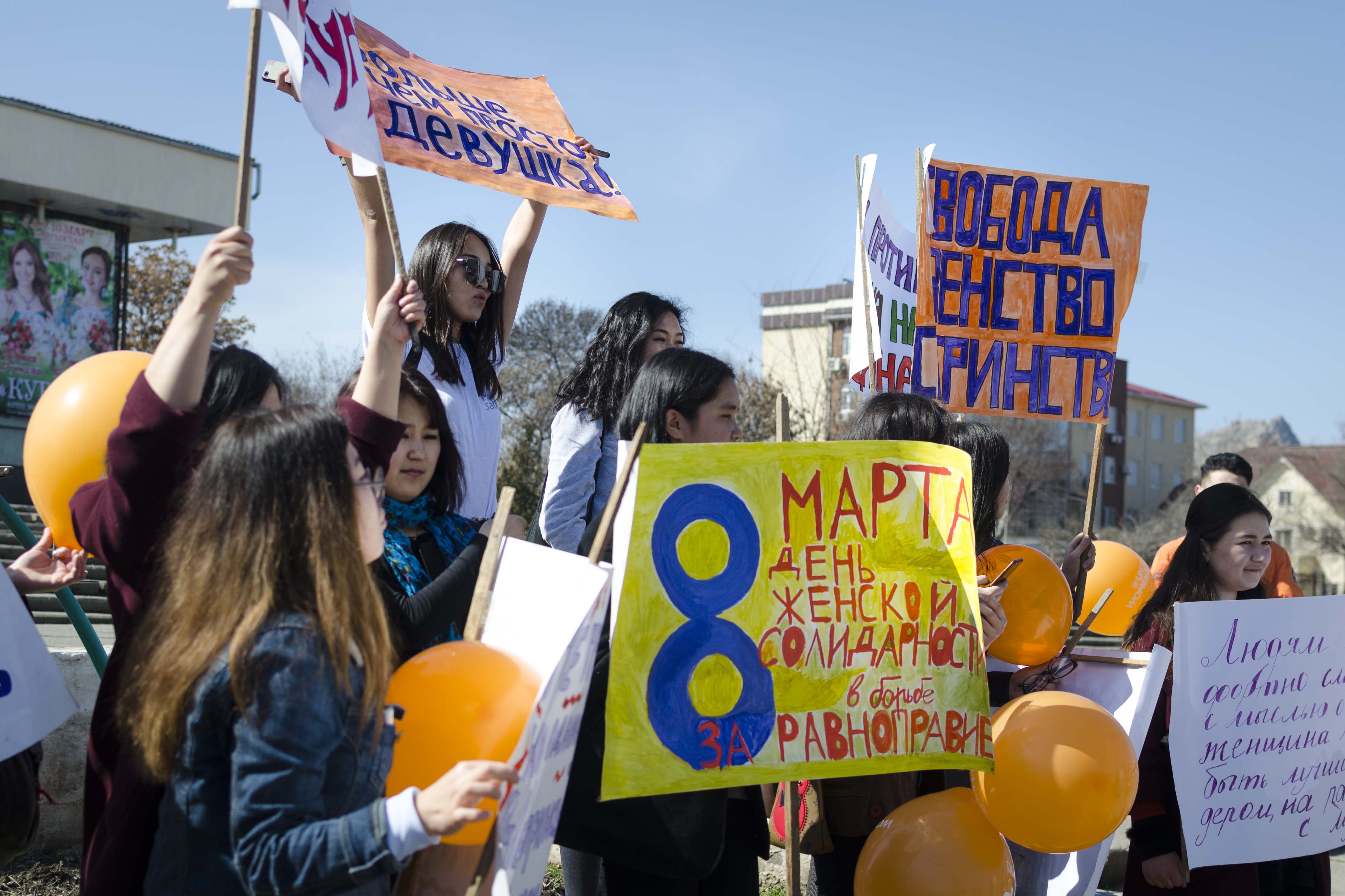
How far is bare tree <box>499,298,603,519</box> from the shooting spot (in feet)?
70.6

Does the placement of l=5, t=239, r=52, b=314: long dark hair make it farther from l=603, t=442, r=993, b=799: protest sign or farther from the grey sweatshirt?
l=603, t=442, r=993, b=799: protest sign

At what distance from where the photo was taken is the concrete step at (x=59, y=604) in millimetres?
9352

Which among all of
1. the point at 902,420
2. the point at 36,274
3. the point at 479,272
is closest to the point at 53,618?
the point at 479,272

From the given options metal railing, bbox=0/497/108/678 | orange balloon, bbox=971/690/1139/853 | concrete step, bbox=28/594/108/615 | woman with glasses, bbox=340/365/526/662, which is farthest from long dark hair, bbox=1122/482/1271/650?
concrete step, bbox=28/594/108/615

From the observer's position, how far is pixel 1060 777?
2664 millimetres

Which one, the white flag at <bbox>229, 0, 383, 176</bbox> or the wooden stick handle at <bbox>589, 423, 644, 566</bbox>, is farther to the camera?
the white flag at <bbox>229, 0, 383, 176</bbox>

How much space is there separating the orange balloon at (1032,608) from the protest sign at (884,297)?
1.44m

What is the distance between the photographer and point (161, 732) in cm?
172

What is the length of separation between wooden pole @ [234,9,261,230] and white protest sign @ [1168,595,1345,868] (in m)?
2.66

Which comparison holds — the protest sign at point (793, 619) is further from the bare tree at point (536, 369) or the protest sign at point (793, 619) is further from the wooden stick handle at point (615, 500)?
the bare tree at point (536, 369)

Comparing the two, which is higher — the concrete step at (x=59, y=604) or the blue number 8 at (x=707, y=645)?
the blue number 8 at (x=707, y=645)

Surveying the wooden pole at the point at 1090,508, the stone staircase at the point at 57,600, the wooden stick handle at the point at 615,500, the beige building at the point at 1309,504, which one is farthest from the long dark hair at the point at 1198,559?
the beige building at the point at 1309,504

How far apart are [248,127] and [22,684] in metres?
1.41

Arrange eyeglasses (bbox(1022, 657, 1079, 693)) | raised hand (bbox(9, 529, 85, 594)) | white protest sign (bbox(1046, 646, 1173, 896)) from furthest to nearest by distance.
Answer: eyeglasses (bbox(1022, 657, 1079, 693)) < white protest sign (bbox(1046, 646, 1173, 896)) < raised hand (bbox(9, 529, 85, 594))
